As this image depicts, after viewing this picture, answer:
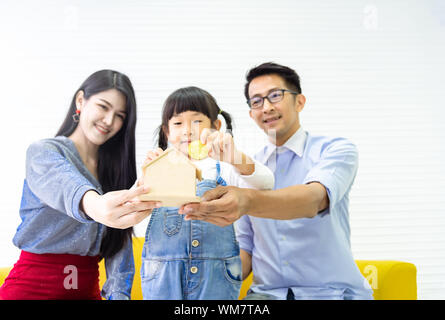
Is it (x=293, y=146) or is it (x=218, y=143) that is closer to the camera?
(x=218, y=143)

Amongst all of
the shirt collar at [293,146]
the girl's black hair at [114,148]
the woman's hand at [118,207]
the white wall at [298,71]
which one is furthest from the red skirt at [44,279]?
the shirt collar at [293,146]

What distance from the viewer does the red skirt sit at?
4.29ft

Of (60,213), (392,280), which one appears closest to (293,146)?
(392,280)

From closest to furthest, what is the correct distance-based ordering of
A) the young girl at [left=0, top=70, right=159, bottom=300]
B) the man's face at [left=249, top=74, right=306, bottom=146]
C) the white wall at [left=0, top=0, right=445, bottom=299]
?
the young girl at [left=0, top=70, right=159, bottom=300], the man's face at [left=249, top=74, right=306, bottom=146], the white wall at [left=0, top=0, right=445, bottom=299]

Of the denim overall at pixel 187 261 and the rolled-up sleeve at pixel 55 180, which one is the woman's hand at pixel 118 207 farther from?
the denim overall at pixel 187 261

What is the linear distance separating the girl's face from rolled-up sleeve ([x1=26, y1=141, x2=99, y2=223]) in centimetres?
35

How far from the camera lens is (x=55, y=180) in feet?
3.81

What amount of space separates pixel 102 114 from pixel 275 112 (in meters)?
0.77

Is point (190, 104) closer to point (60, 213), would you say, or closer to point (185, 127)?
point (185, 127)

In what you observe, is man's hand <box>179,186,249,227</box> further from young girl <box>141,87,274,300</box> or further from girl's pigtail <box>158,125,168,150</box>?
girl's pigtail <box>158,125,168,150</box>

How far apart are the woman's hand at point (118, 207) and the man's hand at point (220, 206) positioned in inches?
4.0

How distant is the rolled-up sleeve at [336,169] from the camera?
1.32m

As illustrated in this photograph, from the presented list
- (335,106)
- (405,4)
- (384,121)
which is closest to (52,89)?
(335,106)

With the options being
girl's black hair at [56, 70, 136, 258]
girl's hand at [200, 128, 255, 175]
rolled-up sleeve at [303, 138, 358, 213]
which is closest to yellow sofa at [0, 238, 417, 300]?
girl's black hair at [56, 70, 136, 258]
